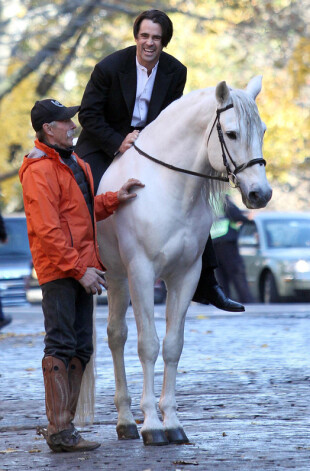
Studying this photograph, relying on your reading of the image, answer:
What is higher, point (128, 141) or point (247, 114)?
point (247, 114)

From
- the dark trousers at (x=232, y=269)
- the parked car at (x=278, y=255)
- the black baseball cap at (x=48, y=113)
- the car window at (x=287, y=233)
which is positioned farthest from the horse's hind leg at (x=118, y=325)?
the car window at (x=287, y=233)

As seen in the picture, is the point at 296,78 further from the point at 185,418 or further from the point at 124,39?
the point at 185,418

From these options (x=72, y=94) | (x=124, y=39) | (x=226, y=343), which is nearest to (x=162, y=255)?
(x=226, y=343)

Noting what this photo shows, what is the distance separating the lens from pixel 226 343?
14.0 metres

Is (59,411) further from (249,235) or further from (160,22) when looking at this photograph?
(249,235)

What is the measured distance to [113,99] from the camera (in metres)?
8.12

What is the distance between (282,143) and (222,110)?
2877 cm

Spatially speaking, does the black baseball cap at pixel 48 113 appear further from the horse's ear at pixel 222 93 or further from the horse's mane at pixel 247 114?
the horse's mane at pixel 247 114

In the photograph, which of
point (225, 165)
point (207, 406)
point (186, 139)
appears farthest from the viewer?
point (207, 406)

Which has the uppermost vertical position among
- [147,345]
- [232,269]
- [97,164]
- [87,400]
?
[97,164]

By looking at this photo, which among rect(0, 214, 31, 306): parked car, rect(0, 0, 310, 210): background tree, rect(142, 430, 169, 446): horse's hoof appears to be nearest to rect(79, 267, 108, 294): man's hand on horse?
rect(142, 430, 169, 446): horse's hoof

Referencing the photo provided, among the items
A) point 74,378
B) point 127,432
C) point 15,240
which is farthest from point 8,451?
point 15,240

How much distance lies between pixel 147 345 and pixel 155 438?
1.96 feet

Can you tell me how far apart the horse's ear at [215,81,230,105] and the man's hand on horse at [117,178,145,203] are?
76 cm
